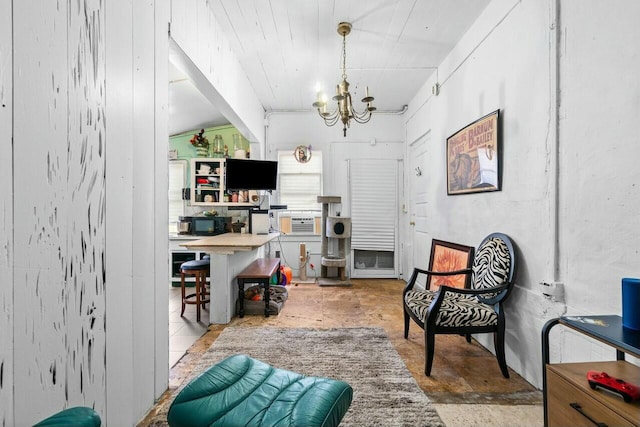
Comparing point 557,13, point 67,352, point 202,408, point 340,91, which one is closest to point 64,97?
point 67,352

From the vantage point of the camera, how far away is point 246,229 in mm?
4906

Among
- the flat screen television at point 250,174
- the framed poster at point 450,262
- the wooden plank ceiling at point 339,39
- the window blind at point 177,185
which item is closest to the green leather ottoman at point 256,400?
the framed poster at point 450,262

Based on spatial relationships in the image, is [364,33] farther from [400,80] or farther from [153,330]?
[153,330]

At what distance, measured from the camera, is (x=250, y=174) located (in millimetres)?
4137

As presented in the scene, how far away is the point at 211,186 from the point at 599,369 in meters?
4.96

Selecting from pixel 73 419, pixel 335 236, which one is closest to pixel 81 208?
pixel 73 419

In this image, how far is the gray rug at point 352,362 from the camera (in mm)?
1685

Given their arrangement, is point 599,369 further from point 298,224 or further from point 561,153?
point 298,224

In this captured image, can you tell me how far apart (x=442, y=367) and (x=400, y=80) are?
340 centimetres

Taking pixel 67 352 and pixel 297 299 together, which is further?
pixel 297 299

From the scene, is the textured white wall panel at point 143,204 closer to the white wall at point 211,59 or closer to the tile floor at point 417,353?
the tile floor at point 417,353

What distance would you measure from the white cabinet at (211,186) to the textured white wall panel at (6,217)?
4077 millimetres

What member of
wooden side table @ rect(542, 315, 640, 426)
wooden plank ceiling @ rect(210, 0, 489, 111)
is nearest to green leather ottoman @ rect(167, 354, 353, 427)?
wooden side table @ rect(542, 315, 640, 426)

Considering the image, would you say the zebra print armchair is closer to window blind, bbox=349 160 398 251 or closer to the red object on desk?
the red object on desk
